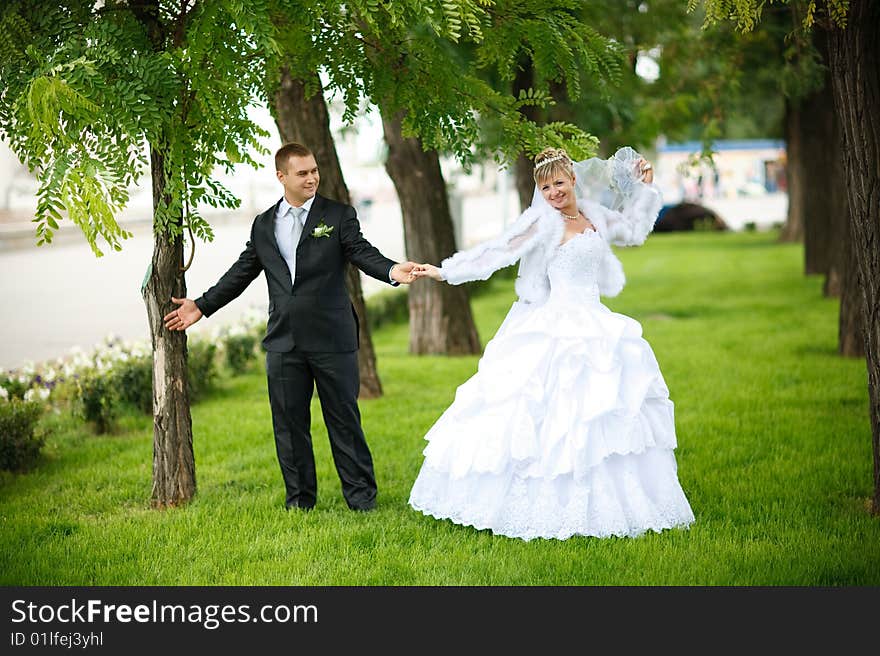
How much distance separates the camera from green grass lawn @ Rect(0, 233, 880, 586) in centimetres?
569

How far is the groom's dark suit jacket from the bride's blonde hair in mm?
1002

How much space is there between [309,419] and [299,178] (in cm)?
140

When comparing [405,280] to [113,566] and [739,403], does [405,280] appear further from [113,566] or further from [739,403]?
[739,403]

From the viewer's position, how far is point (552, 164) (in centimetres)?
635

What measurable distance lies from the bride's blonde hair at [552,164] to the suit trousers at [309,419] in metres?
1.52

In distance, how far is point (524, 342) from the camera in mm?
6387

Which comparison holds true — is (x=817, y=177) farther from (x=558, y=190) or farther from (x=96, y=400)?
(x=558, y=190)

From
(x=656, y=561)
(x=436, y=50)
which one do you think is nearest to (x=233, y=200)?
(x=436, y=50)

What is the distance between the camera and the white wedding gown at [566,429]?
20.0 feet

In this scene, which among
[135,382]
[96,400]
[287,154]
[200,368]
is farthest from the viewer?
[200,368]

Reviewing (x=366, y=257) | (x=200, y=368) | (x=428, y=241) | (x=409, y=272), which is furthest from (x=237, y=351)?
(x=409, y=272)

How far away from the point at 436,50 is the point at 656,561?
3.30 meters

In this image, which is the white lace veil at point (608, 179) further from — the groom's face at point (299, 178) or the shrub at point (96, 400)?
the shrub at point (96, 400)
